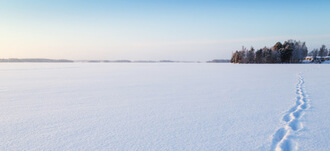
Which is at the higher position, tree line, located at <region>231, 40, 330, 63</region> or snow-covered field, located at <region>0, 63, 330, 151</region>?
tree line, located at <region>231, 40, 330, 63</region>

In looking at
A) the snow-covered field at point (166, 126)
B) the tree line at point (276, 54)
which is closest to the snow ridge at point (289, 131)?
the snow-covered field at point (166, 126)

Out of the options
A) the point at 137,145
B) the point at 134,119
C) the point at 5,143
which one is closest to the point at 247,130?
the point at 137,145

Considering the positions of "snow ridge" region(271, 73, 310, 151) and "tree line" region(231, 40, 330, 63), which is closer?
"snow ridge" region(271, 73, 310, 151)

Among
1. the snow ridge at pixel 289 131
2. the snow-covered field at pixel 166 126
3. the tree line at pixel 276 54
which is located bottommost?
the snow-covered field at pixel 166 126

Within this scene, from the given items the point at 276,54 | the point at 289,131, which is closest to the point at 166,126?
the point at 289,131

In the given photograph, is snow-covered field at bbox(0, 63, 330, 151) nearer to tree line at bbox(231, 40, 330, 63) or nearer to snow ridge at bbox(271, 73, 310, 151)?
snow ridge at bbox(271, 73, 310, 151)

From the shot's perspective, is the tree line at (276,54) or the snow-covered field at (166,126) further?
the tree line at (276,54)

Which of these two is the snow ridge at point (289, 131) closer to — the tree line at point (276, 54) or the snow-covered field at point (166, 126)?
the snow-covered field at point (166, 126)

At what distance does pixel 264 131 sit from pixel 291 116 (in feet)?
3.88

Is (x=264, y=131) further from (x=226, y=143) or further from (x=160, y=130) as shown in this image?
Answer: (x=160, y=130)

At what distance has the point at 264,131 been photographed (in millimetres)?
2871

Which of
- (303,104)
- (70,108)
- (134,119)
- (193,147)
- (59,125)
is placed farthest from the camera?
(303,104)

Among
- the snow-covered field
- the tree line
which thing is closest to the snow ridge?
the snow-covered field

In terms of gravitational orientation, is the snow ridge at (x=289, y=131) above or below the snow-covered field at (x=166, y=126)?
above
